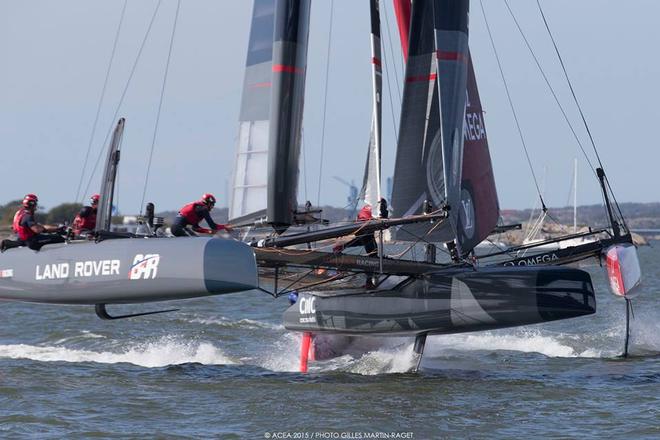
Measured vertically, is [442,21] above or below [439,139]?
above

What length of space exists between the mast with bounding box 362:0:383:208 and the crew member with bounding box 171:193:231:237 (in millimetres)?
2130

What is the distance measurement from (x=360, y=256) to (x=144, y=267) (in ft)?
6.60

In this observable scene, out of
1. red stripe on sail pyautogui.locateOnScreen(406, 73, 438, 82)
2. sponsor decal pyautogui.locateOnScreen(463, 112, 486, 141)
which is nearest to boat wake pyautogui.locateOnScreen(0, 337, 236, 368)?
sponsor decal pyautogui.locateOnScreen(463, 112, 486, 141)

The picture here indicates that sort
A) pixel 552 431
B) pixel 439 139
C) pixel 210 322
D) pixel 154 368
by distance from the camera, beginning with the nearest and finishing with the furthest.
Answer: pixel 552 431 → pixel 439 139 → pixel 154 368 → pixel 210 322

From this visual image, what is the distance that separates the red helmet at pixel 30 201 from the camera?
1135 cm

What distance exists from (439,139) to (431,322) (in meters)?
1.76

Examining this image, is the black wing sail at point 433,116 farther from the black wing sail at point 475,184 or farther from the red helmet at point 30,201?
the red helmet at point 30,201

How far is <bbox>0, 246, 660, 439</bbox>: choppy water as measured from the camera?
8852 millimetres

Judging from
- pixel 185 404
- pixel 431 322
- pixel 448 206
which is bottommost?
pixel 185 404

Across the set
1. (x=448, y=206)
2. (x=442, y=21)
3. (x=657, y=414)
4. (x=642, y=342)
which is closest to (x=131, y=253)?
(x=448, y=206)

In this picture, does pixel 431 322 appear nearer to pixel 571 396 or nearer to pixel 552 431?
pixel 571 396

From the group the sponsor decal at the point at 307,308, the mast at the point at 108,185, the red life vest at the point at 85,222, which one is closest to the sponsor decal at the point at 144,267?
the mast at the point at 108,185

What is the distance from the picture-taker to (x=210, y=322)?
58.1ft

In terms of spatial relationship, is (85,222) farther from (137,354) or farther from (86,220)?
(137,354)
